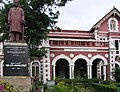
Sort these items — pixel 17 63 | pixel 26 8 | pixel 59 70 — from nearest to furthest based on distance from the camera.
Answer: pixel 17 63 → pixel 26 8 → pixel 59 70

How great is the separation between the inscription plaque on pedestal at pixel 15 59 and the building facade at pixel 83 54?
16004 millimetres

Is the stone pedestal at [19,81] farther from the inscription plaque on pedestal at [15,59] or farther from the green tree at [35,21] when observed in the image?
the green tree at [35,21]

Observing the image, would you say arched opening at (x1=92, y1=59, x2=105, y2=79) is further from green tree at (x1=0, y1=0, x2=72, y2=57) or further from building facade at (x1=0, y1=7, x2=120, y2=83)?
green tree at (x1=0, y1=0, x2=72, y2=57)

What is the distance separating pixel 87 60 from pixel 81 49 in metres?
1.43

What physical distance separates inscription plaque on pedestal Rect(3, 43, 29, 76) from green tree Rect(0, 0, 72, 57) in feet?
35.2

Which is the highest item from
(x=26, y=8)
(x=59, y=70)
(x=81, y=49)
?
(x=26, y=8)

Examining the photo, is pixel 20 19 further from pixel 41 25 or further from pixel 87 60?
pixel 87 60

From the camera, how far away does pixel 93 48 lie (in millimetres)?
31562

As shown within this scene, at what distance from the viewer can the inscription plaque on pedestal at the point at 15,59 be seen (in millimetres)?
12484

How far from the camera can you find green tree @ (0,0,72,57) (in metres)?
23.5

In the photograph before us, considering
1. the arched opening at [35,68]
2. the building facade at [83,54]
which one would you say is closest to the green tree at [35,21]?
the building facade at [83,54]

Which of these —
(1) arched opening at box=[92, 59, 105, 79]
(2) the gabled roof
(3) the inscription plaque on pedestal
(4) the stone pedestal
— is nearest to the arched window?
(2) the gabled roof

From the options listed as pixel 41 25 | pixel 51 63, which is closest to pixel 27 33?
pixel 41 25

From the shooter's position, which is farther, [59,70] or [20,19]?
[59,70]
